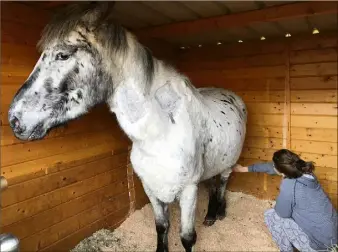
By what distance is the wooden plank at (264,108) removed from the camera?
3355mm

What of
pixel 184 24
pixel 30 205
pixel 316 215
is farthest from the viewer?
pixel 184 24

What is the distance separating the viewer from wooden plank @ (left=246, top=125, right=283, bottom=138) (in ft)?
11.1

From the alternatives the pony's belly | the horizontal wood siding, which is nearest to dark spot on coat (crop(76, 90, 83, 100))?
the pony's belly

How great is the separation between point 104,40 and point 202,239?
1911mm

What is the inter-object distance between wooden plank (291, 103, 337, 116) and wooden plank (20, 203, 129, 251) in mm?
2025

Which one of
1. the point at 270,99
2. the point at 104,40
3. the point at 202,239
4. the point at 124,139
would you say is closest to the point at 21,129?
the point at 104,40

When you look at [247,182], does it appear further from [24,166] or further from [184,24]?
[24,166]

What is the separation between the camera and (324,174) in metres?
3.17

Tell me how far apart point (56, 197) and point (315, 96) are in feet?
8.66

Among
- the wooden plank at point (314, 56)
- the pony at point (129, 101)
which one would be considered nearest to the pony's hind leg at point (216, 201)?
the pony at point (129, 101)

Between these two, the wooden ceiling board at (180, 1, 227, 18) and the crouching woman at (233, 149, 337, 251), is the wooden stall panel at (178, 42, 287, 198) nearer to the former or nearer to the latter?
the wooden ceiling board at (180, 1, 227, 18)

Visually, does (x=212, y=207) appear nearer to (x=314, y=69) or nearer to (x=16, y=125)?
(x=314, y=69)

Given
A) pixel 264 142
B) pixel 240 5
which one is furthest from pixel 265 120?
pixel 240 5

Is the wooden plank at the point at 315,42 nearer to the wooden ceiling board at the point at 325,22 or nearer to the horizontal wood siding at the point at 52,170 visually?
the wooden ceiling board at the point at 325,22
